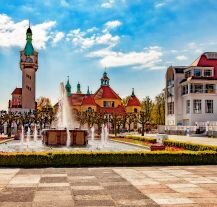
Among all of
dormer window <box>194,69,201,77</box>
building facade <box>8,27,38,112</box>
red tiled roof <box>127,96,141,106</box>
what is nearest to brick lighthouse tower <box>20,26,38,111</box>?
building facade <box>8,27,38,112</box>

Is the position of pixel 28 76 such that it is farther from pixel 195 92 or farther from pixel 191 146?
pixel 191 146

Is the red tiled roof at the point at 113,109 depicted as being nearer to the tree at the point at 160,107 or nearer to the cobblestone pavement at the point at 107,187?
the tree at the point at 160,107

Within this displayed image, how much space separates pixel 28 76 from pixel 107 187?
88.2 meters

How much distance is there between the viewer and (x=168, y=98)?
216 ft

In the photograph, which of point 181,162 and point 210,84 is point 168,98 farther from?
→ point 181,162

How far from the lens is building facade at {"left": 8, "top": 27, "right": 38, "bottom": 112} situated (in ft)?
312

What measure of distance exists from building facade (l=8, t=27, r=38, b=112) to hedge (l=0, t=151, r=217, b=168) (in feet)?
262

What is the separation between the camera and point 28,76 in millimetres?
96312

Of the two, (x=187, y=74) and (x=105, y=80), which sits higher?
(x=105, y=80)

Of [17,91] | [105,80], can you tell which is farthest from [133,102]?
[17,91]

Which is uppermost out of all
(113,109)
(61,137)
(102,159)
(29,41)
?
(29,41)

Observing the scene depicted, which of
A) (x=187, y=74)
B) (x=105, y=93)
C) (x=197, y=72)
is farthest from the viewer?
(x=105, y=93)

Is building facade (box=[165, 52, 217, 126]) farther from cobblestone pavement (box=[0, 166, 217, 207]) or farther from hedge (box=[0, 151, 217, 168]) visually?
cobblestone pavement (box=[0, 166, 217, 207])

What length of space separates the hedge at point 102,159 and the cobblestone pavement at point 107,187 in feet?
3.75
